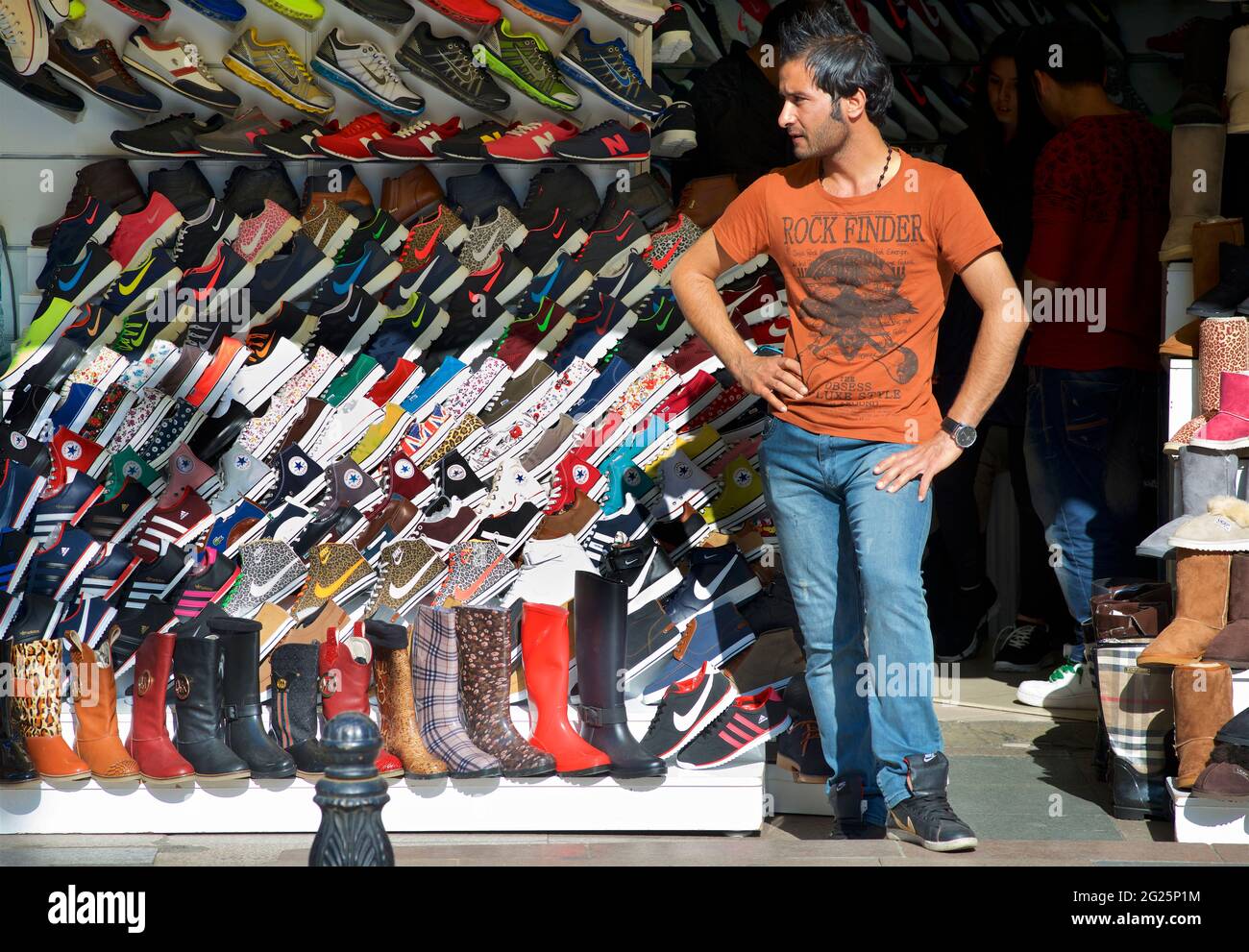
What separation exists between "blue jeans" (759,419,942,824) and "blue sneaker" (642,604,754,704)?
0.51 m

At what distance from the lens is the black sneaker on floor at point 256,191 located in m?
5.31

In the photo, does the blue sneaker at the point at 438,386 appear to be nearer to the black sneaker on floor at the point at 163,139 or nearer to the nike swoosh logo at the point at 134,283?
the nike swoosh logo at the point at 134,283

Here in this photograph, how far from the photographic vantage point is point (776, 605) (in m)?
4.48

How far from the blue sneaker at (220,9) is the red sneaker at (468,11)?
0.60 m

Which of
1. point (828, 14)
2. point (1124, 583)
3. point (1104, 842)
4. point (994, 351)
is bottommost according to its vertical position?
point (1104, 842)

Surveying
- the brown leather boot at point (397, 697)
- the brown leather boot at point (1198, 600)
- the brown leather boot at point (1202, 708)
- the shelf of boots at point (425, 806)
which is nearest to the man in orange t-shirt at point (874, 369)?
the shelf of boots at point (425, 806)

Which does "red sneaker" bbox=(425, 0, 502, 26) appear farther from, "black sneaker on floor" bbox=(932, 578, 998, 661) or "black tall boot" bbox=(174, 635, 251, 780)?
"black sneaker on floor" bbox=(932, 578, 998, 661)

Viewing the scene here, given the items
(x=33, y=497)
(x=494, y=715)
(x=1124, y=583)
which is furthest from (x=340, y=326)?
(x=1124, y=583)

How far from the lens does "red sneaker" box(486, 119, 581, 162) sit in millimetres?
5324

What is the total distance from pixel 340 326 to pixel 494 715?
1.67 m

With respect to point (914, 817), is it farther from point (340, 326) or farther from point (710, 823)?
point (340, 326)

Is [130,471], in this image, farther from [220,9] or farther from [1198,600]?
[1198,600]

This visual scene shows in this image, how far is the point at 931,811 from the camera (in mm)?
3676

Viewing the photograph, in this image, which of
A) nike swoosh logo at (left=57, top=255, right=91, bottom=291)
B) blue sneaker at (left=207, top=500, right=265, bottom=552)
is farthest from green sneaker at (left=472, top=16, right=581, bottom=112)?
blue sneaker at (left=207, top=500, right=265, bottom=552)
